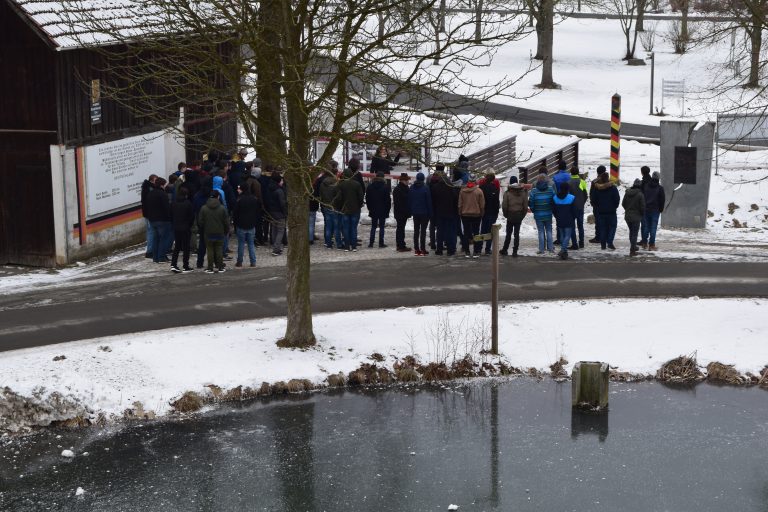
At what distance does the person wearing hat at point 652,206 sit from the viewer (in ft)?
66.9

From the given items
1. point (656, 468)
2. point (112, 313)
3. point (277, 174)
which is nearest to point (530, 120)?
point (277, 174)

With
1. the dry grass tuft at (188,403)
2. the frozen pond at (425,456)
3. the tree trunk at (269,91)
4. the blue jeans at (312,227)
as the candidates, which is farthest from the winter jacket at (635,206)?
the dry grass tuft at (188,403)

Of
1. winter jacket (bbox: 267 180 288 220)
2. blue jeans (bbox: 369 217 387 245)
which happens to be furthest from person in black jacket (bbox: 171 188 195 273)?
blue jeans (bbox: 369 217 387 245)

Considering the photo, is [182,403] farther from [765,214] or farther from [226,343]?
[765,214]

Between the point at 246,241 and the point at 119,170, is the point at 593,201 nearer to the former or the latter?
the point at 246,241

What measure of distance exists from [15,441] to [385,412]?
4360 mm

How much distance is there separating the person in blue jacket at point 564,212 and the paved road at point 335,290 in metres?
0.46

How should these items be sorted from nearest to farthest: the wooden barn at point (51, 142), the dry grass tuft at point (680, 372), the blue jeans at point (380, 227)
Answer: the dry grass tuft at point (680, 372) < the wooden barn at point (51, 142) < the blue jeans at point (380, 227)

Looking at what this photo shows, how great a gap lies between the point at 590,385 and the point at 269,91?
17.8ft

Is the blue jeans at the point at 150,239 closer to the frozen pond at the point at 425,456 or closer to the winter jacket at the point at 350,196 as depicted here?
the winter jacket at the point at 350,196

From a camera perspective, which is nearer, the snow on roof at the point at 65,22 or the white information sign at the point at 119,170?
the snow on roof at the point at 65,22

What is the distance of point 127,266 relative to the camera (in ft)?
64.8

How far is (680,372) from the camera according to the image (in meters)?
15.3

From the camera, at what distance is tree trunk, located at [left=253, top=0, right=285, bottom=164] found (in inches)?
553
